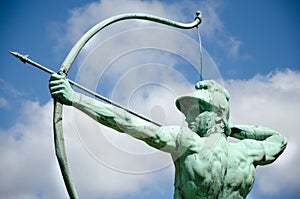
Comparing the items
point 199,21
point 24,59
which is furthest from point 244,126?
point 24,59

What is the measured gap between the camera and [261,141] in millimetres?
7277

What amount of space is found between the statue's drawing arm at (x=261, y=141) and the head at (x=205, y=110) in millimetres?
309

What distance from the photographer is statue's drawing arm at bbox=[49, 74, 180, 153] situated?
6.18 meters

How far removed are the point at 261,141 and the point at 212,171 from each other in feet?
3.40

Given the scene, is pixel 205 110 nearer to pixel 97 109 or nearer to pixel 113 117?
pixel 113 117

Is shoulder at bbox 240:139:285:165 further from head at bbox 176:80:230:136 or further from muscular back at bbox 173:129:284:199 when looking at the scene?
head at bbox 176:80:230:136

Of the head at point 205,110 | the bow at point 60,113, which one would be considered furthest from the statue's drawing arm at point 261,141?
the bow at point 60,113

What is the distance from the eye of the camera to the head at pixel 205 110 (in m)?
6.86

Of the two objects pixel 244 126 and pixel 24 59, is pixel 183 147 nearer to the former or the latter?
pixel 244 126

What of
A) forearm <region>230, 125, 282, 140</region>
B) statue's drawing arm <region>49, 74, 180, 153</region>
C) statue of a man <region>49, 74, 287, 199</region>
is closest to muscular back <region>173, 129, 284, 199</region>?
statue of a man <region>49, 74, 287, 199</region>

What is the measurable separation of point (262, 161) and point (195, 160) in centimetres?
100

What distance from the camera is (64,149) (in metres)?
6.39

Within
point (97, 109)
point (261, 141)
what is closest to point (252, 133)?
point (261, 141)

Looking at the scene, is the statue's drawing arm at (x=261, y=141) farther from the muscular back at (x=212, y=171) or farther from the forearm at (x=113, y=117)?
the forearm at (x=113, y=117)
